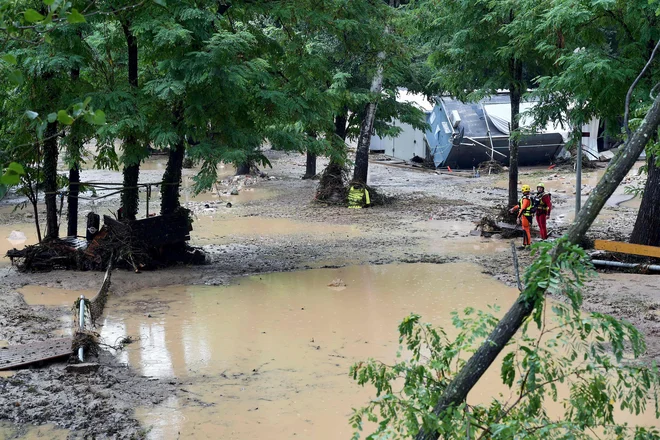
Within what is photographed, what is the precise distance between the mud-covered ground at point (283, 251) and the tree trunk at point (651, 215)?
1.58m

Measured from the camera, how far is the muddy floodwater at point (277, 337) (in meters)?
7.66

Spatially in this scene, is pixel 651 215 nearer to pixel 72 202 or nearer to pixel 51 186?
pixel 72 202

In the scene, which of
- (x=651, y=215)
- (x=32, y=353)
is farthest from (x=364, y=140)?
(x=32, y=353)

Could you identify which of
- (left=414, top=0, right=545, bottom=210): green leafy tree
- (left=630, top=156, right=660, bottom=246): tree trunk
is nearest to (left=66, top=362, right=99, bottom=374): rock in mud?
(left=630, top=156, right=660, bottom=246): tree trunk

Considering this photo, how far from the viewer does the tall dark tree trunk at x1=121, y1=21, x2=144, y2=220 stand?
45.6ft

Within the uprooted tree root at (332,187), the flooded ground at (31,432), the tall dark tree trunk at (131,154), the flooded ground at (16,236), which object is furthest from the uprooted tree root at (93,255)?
the uprooted tree root at (332,187)

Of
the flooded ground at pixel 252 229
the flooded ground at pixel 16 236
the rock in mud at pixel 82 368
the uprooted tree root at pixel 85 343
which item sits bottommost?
the rock in mud at pixel 82 368

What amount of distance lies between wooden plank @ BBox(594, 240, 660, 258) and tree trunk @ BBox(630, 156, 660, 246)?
100 cm

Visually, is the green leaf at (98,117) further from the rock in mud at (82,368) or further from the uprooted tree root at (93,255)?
the uprooted tree root at (93,255)

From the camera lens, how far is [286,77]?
15.1 m

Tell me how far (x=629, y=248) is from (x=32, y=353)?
10.2 m

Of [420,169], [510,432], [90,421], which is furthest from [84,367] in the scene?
[420,169]

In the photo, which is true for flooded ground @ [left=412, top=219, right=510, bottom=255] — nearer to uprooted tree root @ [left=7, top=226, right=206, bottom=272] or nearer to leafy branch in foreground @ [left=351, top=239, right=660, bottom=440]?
uprooted tree root @ [left=7, top=226, right=206, bottom=272]

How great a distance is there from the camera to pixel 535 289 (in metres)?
3.27
